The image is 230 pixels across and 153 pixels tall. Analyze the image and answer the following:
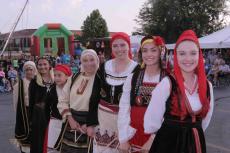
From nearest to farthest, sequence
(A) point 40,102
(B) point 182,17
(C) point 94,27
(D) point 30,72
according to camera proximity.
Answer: (A) point 40,102 → (D) point 30,72 → (B) point 182,17 → (C) point 94,27

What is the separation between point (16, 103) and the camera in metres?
5.41

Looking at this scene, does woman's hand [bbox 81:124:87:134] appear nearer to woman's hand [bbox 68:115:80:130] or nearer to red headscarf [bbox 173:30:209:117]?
woman's hand [bbox 68:115:80:130]

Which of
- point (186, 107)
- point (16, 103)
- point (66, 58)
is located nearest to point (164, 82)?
point (186, 107)

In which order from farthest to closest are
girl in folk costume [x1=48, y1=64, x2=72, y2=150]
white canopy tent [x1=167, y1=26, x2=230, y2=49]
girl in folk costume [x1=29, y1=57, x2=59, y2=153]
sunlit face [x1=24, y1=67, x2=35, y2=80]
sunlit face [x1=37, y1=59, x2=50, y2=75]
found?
white canopy tent [x1=167, y1=26, x2=230, y2=49], sunlit face [x1=24, y1=67, x2=35, y2=80], sunlit face [x1=37, y1=59, x2=50, y2=75], girl in folk costume [x1=29, y1=57, x2=59, y2=153], girl in folk costume [x1=48, y1=64, x2=72, y2=150]

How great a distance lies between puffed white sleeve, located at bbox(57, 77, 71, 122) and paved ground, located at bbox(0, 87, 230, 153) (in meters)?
2.49

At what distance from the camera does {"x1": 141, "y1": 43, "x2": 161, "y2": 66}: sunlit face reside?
334cm

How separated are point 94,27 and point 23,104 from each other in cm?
6008

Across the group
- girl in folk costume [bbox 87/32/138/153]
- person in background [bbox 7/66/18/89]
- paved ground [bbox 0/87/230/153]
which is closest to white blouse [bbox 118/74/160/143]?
girl in folk costume [bbox 87/32/138/153]

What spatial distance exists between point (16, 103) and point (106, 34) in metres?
61.2

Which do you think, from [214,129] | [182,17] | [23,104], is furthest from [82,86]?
[182,17]

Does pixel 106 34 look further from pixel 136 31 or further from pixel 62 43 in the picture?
pixel 62 43

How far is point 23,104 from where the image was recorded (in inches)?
212

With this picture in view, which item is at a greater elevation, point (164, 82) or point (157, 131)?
point (164, 82)

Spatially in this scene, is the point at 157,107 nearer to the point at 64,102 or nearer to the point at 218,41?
the point at 64,102
